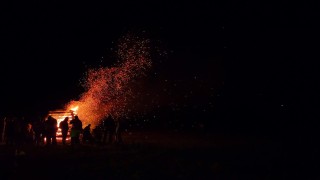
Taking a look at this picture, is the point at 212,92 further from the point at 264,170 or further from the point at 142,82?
the point at 264,170

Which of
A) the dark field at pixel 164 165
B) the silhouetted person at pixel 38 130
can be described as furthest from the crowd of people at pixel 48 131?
the dark field at pixel 164 165

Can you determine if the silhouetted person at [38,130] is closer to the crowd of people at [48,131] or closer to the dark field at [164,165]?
the crowd of people at [48,131]

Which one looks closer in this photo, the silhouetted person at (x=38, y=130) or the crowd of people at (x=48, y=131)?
the crowd of people at (x=48, y=131)

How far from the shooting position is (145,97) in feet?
204

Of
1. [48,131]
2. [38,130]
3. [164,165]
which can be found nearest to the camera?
[164,165]

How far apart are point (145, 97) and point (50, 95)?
13.3 meters

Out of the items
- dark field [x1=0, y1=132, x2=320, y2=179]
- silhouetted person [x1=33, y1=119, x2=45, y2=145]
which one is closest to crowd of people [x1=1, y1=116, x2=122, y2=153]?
silhouetted person [x1=33, y1=119, x2=45, y2=145]

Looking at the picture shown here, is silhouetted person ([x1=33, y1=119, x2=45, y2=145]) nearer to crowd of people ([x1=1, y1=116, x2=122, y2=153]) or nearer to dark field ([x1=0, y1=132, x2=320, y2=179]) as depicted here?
crowd of people ([x1=1, y1=116, x2=122, y2=153])

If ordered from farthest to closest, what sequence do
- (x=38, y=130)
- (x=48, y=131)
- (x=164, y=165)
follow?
(x=38, y=130)
(x=48, y=131)
(x=164, y=165)

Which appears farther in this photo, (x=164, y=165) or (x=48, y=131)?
(x=48, y=131)

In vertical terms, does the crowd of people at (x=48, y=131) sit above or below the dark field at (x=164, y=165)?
above

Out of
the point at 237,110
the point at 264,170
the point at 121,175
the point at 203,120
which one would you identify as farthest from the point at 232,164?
the point at 237,110

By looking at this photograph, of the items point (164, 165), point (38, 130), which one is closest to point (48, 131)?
point (38, 130)

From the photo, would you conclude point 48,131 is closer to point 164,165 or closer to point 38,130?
point 38,130
